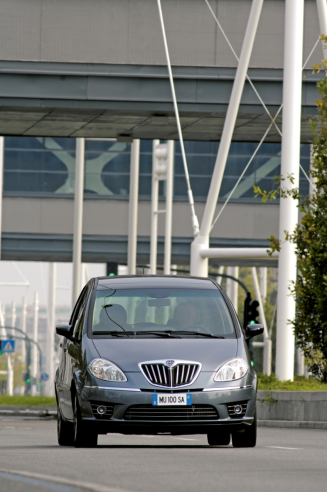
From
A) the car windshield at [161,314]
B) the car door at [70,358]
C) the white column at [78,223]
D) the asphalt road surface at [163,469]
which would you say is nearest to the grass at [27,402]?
the white column at [78,223]

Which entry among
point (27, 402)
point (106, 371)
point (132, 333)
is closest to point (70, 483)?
point (106, 371)

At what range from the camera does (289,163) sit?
23.3 m

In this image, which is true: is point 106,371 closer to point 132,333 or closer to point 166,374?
point 166,374

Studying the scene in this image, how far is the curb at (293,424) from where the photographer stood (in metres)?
18.9

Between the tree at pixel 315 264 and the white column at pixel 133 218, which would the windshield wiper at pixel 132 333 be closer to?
the tree at pixel 315 264

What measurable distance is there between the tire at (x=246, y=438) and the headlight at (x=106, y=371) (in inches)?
57.3

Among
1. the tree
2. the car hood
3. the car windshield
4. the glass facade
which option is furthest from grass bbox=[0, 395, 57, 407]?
the glass facade

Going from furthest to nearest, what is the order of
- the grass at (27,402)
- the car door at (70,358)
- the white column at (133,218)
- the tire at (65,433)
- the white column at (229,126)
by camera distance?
the white column at (133,218) < the grass at (27,402) < the white column at (229,126) < the tire at (65,433) < the car door at (70,358)

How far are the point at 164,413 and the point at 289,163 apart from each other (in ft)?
43.5

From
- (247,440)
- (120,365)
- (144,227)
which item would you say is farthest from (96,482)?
(144,227)

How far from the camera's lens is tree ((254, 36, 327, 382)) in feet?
56.4

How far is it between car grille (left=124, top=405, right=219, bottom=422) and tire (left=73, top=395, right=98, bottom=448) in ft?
1.69

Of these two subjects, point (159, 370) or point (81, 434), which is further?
point (81, 434)

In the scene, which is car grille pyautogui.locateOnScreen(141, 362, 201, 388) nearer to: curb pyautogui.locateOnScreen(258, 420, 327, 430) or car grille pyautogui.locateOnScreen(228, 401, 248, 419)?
car grille pyautogui.locateOnScreen(228, 401, 248, 419)
